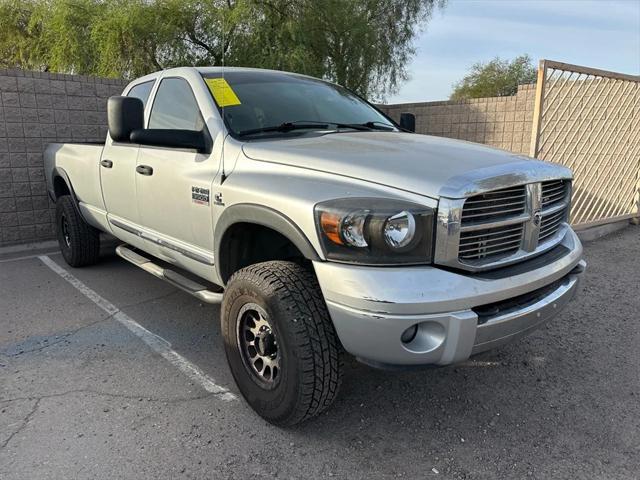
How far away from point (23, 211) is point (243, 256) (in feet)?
16.8

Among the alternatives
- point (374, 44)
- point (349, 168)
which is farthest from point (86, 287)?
point (374, 44)

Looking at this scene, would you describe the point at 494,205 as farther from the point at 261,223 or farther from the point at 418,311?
the point at 261,223

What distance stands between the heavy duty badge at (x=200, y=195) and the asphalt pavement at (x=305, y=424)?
1110mm

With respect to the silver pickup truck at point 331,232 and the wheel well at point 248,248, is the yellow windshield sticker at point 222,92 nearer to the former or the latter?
the silver pickup truck at point 331,232

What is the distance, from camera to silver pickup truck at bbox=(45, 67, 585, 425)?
2137 millimetres

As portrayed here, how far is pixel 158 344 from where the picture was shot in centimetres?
370

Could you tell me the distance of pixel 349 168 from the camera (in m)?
2.39

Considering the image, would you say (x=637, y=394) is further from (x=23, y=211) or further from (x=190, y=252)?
(x=23, y=211)

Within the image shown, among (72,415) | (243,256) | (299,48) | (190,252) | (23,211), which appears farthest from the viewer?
(299,48)

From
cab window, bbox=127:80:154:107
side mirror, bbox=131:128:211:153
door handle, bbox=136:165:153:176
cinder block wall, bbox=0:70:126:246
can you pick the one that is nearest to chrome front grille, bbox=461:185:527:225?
side mirror, bbox=131:128:211:153

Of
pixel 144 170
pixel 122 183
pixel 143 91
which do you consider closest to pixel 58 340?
pixel 122 183

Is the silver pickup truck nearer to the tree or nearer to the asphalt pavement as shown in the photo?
the asphalt pavement

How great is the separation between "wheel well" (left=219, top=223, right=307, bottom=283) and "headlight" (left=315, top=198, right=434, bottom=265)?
68cm

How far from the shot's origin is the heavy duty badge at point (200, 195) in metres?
3.00
